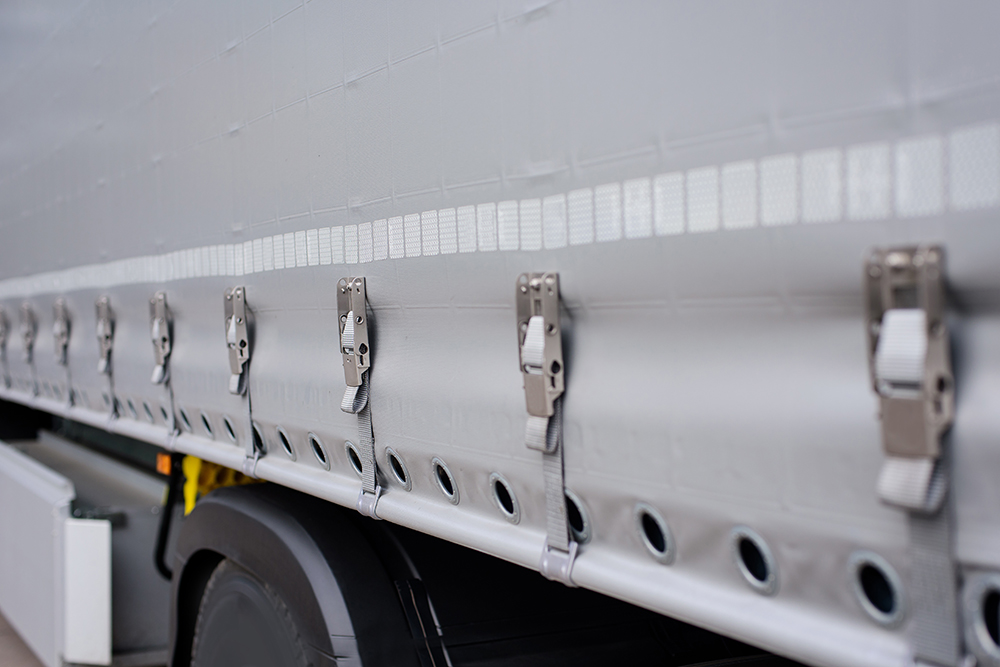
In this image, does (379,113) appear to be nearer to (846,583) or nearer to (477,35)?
(477,35)

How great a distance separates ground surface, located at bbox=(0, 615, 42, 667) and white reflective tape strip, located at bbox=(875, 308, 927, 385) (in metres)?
5.45

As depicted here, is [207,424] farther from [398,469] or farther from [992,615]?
[992,615]

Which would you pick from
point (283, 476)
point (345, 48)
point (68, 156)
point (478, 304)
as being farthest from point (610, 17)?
point (68, 156)

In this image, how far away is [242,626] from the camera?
257cm

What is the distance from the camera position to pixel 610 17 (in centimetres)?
133

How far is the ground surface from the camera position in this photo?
506 centimetres

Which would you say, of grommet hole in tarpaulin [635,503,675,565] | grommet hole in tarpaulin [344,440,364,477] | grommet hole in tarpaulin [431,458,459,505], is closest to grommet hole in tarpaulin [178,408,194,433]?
grommet hole in tarpaulin [344,440,364,477]

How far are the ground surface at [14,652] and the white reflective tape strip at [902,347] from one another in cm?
545

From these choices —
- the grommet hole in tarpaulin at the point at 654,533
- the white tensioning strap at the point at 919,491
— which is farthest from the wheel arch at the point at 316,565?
the white tensioning strap at the point at 919,491

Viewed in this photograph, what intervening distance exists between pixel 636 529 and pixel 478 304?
0.53 m

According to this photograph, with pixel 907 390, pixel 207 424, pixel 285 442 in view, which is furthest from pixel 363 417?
pixel 907 390

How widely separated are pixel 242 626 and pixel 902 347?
2.18 m

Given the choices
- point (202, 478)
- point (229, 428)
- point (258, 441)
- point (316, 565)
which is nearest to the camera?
point (316, 565)

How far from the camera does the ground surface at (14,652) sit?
506cm
